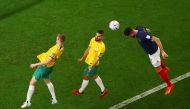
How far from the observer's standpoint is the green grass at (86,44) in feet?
48.4

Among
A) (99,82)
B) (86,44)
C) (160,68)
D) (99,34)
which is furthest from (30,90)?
(86,44)

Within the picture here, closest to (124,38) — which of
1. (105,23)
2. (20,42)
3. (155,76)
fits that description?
(105,23)

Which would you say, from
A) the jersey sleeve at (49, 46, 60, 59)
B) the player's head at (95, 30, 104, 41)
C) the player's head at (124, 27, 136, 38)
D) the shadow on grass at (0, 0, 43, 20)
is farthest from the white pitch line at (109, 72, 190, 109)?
the shadow on grass at (0, 0, 43, 20)

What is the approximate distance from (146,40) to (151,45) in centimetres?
33

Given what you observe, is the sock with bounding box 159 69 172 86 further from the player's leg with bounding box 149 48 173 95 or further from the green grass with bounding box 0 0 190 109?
the green grass with bounding box 0 0 190 109

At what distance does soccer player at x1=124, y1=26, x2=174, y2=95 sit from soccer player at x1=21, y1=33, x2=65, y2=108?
197 cm

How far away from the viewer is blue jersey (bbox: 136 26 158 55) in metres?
13.4

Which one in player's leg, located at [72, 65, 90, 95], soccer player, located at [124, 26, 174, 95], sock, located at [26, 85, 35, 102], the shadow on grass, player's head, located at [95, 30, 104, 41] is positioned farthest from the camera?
the shadow on grass

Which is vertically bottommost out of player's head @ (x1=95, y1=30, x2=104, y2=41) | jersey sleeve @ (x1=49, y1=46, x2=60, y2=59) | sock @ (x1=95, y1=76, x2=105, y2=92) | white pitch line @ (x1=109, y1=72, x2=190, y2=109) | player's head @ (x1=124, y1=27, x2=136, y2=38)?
white pitch line @ (x1=109, y1=72, x2=190, y2=109)

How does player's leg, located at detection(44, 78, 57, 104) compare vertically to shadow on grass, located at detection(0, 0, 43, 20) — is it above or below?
below

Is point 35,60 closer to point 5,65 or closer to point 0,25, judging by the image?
point 5,65

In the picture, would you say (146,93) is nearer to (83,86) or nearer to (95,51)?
(83,86)

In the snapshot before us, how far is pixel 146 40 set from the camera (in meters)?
13.5

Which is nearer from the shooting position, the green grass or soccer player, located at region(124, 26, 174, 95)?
soccer player, located at region(124, 26, 174, 95)
